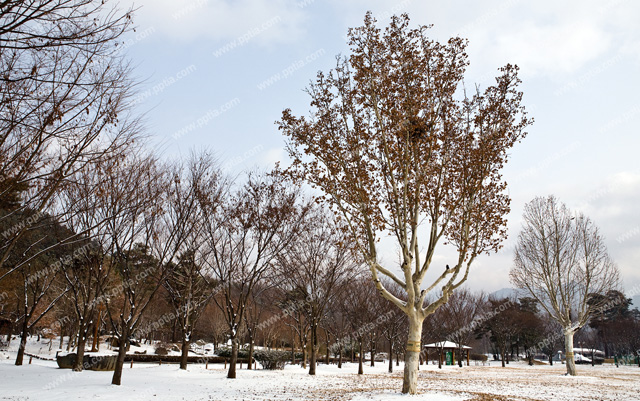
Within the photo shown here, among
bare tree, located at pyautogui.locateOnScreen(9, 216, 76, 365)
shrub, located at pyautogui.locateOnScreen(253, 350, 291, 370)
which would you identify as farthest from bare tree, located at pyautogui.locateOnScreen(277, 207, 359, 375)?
bare tree, located at pyautogui.locateOnScreen(9, 216, 76, 365)

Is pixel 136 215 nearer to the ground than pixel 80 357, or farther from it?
farther from it

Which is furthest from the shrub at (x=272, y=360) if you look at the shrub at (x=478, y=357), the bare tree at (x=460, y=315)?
the shrub at (x=478, y=357)

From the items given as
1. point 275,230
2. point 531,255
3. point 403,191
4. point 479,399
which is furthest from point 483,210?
point 531,255

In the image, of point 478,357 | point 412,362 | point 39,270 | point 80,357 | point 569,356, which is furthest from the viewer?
point 478,357

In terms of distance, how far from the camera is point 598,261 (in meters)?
25.8

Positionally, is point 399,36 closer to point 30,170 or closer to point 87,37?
point 87,37

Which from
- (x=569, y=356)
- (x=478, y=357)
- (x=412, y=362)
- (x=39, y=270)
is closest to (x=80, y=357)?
(x=39, y=270)

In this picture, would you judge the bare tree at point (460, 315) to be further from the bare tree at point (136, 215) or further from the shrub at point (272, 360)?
the bare tree at point (136, 215)

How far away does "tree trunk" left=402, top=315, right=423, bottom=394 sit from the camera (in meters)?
10.4

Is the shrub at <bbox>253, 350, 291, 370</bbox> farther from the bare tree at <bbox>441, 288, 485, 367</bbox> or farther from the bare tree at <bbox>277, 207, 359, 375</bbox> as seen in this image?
the bare tree at <bbox>441, 288, 485, 367</bbox>

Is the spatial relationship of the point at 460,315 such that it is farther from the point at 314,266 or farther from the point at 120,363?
the point at 120,363

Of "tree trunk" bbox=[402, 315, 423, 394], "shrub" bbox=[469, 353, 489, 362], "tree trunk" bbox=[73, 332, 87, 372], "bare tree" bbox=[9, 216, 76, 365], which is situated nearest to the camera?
"tree trunk" bbox=[402, 315, 423, 394]

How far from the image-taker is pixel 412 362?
1057 centimetres

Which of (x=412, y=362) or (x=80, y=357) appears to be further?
(x=80, y=357)
